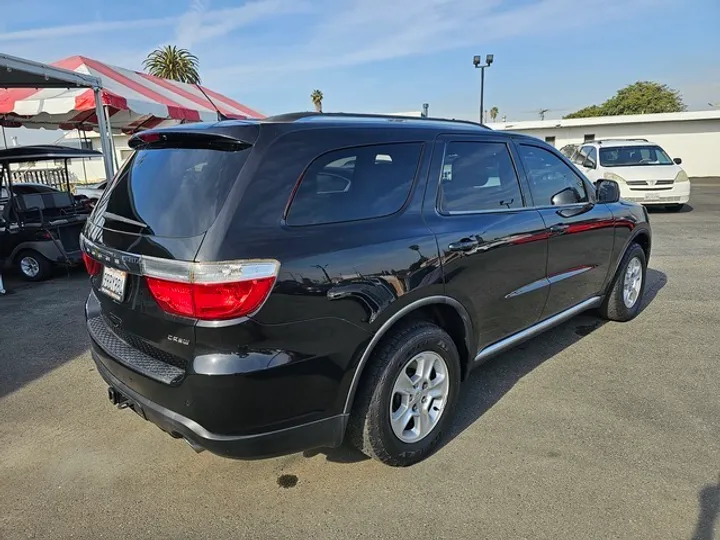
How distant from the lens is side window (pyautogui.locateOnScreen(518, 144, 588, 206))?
352 centimetres

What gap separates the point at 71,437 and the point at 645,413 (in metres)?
3.63

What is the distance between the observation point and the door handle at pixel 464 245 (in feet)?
8.93

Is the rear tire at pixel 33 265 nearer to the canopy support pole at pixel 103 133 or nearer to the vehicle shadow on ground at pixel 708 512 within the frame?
the canopy support pole at pixel 103 133

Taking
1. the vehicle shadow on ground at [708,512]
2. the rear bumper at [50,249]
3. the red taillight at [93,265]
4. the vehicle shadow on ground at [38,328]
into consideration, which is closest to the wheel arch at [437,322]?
the vehicle shadow on ground at [708,512]

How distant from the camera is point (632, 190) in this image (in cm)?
1202

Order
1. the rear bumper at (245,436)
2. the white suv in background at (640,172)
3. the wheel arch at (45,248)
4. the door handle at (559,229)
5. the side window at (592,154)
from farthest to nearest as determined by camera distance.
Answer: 1. the side window at (592,154)
2. the white suv in background at (640,172)
3. the wheel arch at (45,248)
4. the door handle at (559,229)
5. the rear bumper at (245,436)

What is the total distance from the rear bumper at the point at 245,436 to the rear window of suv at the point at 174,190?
2.61 ft

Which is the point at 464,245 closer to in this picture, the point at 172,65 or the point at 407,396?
the point at 407,396

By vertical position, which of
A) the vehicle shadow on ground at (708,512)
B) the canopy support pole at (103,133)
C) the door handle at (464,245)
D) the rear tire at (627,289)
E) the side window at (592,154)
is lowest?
the vehicle shadow on ground at (708,512)

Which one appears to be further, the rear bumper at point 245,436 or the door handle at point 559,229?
the door handle at point 559,229

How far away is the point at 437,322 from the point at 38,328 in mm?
4350

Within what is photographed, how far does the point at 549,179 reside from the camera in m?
3.73

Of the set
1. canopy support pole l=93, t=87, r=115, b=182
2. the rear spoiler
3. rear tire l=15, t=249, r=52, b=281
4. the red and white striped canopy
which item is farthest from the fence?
the rear spoiler

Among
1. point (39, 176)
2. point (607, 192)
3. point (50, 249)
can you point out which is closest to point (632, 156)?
point (607, 192)
